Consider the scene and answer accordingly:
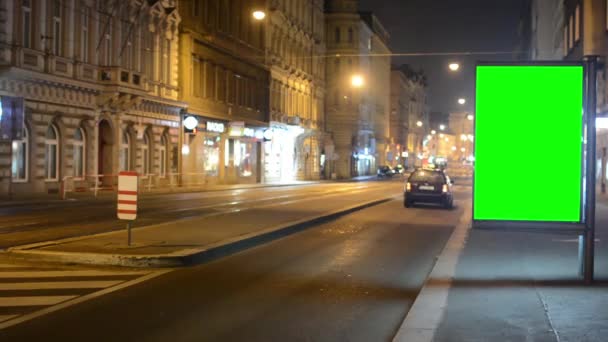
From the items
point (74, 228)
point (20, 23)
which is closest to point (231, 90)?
point (20, 23)

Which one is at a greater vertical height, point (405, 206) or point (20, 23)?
point (20, 23)

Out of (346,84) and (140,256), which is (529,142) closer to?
(140,256)

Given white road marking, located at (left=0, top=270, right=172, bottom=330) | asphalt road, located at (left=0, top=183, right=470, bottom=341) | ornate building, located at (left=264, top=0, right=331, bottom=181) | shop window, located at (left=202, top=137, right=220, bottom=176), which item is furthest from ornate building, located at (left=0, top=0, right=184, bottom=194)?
white road marking, located at (left=0, top=270, right=172, bottom=330)

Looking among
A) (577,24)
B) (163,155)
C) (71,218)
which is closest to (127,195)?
(71,218)

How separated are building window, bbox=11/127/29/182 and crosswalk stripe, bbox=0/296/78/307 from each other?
998 inches

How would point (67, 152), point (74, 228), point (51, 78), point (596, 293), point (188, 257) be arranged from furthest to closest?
point (67, 152) → point (51, 78) → point (74, 228) → point (188, 257) → point (596, 293)

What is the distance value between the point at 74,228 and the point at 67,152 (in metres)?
19.0

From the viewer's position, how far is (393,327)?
8.76m

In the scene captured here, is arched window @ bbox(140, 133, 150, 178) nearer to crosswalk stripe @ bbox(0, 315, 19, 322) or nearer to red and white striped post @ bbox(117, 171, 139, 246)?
red and white striped post @ bbox(117, 171, 139, 246)

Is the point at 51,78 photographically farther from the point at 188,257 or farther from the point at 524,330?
the point at 524,330

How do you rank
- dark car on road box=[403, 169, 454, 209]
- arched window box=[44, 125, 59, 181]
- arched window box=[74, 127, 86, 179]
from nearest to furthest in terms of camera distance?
dark car on road box=[403, 169, 454, 209] → arched window box=[44, 125, 59, 181] → arched window box=[74, 127, 86, 179]

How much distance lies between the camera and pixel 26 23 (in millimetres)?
33625

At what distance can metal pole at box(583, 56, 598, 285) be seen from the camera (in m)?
10.2

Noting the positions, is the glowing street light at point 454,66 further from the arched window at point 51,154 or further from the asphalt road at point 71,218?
the arched window at point 51,154
